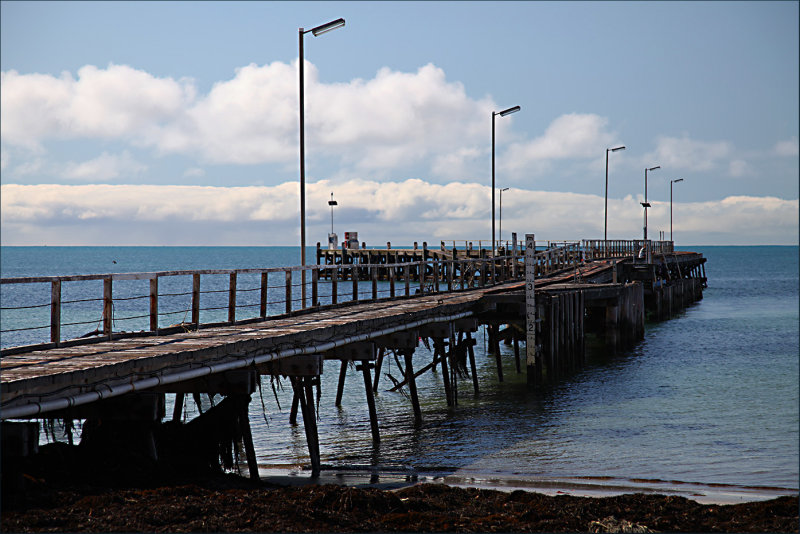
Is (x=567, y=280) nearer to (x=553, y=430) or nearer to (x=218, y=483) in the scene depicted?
(x=553, y=430)

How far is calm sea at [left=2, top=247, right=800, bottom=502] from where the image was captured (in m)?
12.5

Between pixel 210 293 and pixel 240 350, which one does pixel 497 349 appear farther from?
pixel 210 293

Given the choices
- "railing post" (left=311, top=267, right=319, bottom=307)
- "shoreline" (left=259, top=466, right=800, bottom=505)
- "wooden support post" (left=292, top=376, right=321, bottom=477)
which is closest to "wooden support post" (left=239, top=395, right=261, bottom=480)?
"shoreline" (left=259, top=466, right=800, bottom=505)

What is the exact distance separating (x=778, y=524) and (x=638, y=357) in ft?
73.5

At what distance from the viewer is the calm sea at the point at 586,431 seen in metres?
12.5

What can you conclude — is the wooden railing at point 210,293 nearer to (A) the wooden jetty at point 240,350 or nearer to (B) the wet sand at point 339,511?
(A) the wooden jetty at point 240,350

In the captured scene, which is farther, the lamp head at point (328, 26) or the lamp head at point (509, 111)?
the lamp head at point (509, 111)

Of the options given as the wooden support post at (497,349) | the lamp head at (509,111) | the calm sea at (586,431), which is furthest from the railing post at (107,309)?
the lamp head at (509,111)

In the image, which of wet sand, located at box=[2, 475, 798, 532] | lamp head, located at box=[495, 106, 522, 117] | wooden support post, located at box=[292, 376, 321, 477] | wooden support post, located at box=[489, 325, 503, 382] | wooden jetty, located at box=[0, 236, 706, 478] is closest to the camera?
wet sand, located at box=[2, 475, 798, 532]

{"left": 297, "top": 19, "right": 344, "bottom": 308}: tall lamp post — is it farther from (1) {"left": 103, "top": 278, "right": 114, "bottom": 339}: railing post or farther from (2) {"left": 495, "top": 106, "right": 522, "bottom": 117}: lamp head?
(2) {"left": 495, "top": 106, "right": 522, "bottom": 117}: lamp head

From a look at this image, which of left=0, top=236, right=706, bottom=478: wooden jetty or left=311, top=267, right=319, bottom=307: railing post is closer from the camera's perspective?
left=0, top=236, right=706, bottom=478: wooden jetty

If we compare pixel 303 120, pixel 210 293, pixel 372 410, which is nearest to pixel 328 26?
pixel 303 120

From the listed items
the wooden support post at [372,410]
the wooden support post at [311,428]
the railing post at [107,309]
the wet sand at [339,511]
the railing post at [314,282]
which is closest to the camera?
the wet sand at [339,511]

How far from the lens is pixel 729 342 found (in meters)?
36.3
